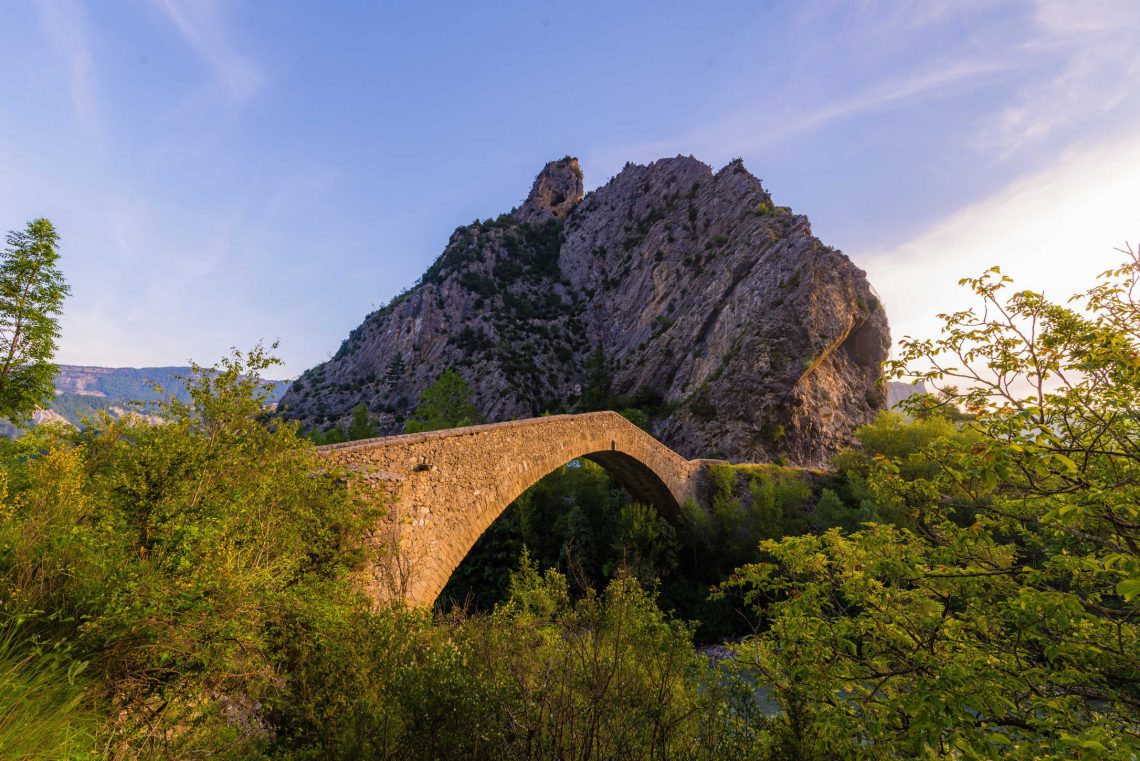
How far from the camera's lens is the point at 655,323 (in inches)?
2003

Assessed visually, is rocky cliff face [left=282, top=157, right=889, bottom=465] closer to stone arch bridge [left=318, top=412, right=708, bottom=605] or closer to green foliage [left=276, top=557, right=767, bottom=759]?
stone arch bridge [left=318, top=412, right=708, bottom=605]

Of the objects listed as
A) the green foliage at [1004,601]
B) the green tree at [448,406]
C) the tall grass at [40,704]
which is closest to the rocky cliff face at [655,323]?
the green tree at [448,406]

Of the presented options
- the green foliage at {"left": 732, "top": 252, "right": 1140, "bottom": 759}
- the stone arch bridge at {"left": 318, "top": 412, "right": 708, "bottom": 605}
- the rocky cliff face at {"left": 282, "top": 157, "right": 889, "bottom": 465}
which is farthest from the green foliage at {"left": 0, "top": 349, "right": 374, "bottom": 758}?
the rocky cliff face at {"left": 282, "top": 157, "right": 889, "bottom": 465}

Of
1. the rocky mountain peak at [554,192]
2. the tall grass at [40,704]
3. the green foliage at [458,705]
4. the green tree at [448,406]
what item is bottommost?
the green foliage at [458,705]

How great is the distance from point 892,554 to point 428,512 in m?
7.41

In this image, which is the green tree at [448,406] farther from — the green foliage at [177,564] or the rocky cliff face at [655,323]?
the green foliage at [177,564]

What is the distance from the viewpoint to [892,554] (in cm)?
511

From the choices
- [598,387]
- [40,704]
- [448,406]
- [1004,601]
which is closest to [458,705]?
[40,704]

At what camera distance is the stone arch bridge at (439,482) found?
23.8ft

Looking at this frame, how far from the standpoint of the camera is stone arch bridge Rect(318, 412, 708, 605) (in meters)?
7.27

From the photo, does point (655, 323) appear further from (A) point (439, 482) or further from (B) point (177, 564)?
(B) point (177, 564)

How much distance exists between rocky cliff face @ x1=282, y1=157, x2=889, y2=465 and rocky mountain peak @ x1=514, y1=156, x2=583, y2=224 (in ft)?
1.57

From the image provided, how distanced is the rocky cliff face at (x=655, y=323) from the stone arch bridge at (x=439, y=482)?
971 inches

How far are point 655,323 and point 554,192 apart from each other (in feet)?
158
